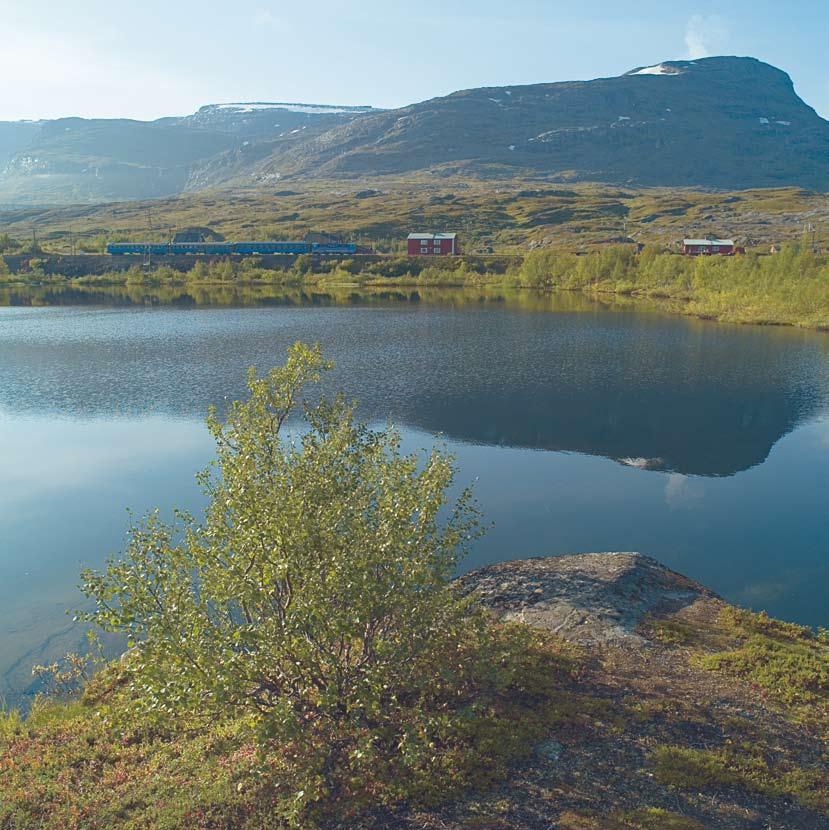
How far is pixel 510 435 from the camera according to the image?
4484 cm

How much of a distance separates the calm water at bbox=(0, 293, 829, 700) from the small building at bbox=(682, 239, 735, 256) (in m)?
68.7

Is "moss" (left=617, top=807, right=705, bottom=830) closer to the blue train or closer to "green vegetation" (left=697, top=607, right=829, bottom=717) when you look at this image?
"green vegetation" (left=697, top=607, right=829, bottom=717)

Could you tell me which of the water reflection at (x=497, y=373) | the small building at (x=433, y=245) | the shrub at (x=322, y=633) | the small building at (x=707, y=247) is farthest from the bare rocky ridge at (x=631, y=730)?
the small building at (x=433, y=245)

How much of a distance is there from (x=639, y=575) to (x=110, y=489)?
2543 cm

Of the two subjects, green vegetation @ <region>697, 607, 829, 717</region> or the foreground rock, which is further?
the foreground rock

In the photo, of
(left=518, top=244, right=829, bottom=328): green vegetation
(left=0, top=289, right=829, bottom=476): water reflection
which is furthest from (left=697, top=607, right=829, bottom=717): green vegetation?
(left=518, top=244, right=829, bottom=328): green vegetation

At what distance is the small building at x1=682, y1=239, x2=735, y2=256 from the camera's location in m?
148

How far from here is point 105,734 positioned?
15.5m

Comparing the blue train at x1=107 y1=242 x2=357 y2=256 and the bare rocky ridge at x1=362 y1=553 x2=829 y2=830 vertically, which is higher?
the blue train at x1=107 y1=242 x2=357 y2=256

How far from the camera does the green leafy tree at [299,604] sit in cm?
1229

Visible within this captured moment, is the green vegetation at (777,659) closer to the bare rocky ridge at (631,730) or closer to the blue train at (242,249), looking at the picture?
the bare rocky ridge at (631,730)

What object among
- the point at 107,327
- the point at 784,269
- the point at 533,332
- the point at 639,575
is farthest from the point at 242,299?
the point at 639,575

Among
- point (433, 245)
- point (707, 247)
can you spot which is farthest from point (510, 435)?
point (433, 245)

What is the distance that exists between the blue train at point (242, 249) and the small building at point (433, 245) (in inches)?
627
